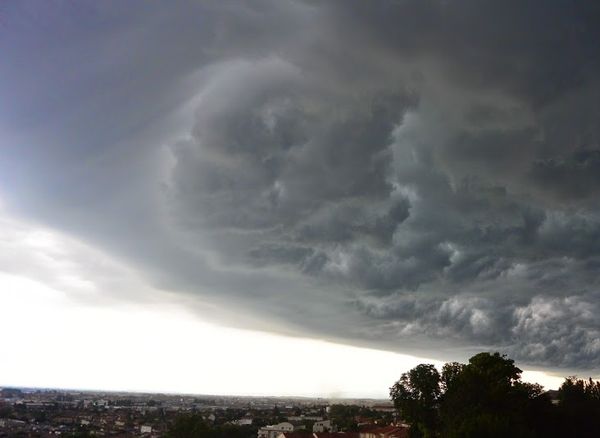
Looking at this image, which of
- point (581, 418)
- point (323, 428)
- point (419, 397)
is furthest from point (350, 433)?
point (581, 418)

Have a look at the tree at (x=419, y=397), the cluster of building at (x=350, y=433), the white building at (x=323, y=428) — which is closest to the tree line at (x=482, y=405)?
the tree at (x=419, y=397)

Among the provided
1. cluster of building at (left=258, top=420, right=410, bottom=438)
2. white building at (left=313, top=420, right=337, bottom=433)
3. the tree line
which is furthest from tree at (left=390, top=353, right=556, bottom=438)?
white building at (left=313, top=420, right=337, bottom=433)

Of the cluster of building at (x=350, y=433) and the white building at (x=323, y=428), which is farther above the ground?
the cluster of building at (x=350, y=433)

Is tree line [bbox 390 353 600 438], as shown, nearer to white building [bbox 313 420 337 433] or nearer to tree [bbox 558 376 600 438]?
tree [bbox 558 376 600 438]

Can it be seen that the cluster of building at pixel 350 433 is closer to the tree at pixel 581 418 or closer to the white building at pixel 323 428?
the white building at pixel 323 428

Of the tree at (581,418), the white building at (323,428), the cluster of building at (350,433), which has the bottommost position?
the white building at (323,428)

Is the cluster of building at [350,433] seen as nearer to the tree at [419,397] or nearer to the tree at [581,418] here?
the tree at [419,397]

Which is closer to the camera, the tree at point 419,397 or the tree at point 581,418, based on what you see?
the tree at point 581,418

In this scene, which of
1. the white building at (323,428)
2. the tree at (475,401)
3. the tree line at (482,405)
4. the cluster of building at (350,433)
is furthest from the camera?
the white building at (323,428)

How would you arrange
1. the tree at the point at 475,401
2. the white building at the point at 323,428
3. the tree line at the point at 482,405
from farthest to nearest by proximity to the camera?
1. the white building at the point at 323,428
2. the tree line at the point at 482,405
3. the tree at the point at 475,401
